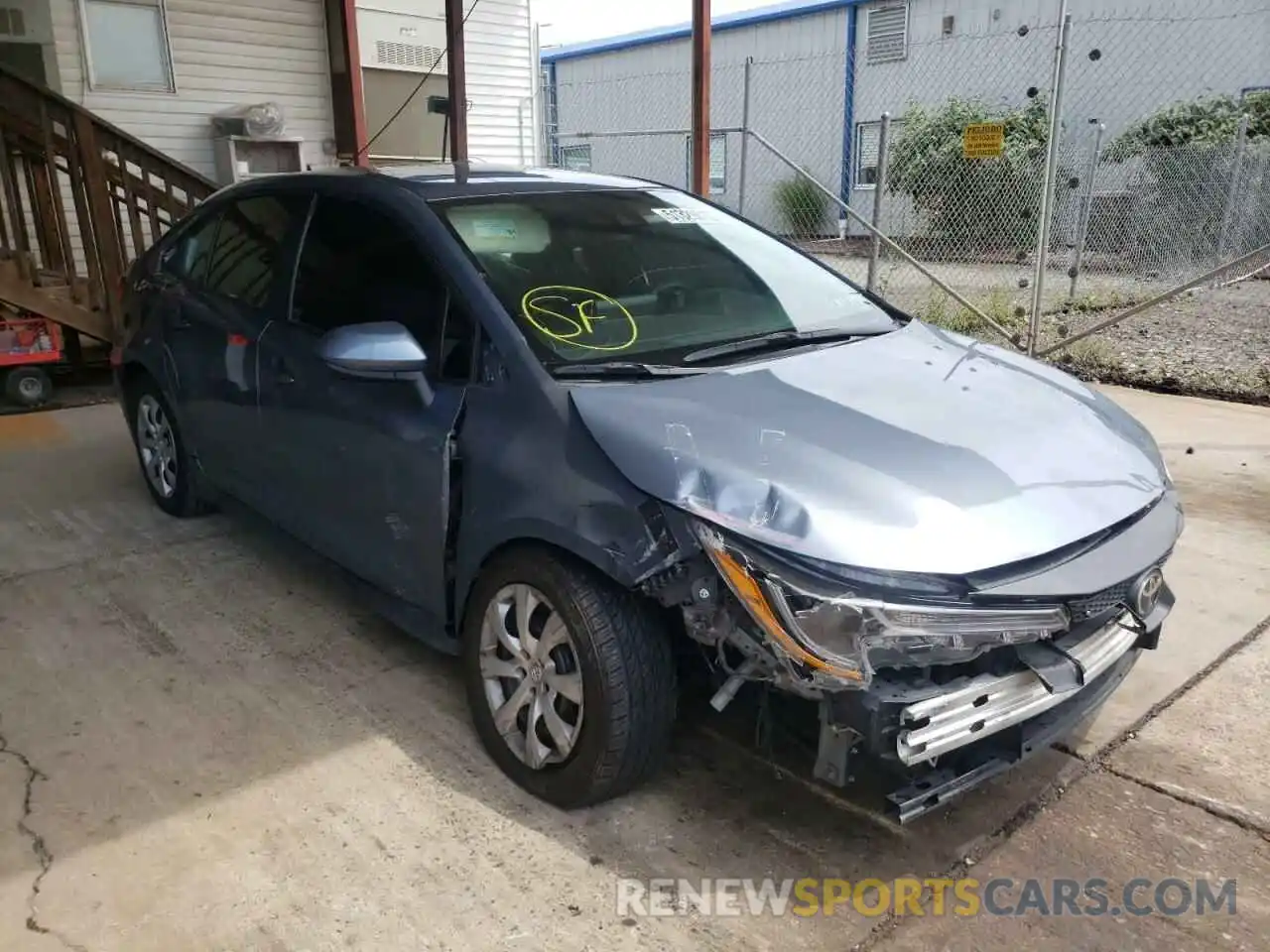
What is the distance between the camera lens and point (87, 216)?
7.41 metres

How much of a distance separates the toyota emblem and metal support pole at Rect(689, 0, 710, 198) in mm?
5336

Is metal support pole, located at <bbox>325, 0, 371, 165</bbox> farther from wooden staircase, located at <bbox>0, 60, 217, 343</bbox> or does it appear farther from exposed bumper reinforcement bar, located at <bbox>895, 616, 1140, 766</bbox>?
exposed bumper reinforcement bar, located at <bbox>895, 616, 1140, 766</bbox>

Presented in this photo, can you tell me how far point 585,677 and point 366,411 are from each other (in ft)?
3.91

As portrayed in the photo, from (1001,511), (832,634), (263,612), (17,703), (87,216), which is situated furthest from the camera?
(87,216)

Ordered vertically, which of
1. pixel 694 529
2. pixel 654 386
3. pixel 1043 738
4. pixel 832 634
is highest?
pixel 654 386

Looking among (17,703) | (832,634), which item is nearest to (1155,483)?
(832,634)

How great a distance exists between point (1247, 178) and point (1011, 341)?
23.6 ft

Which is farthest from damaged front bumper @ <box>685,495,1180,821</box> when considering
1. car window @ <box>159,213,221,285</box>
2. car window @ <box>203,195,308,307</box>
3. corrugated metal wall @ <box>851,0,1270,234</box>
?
corrugated metal wall @ <box>851,0,1270,234</box>

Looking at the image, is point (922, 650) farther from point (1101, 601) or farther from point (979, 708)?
point (1101, 601)

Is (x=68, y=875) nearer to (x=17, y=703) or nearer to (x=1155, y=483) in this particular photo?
(x=17, y=703)

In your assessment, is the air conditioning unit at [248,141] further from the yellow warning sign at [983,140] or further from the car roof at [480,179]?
the car roof at [480,179]

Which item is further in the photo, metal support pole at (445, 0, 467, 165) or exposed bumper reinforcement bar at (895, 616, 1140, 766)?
metal support pole at (445, 0, 467, 165)

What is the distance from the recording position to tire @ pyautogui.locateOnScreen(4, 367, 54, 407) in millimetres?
7113

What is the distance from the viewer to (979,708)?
7.45 ft
